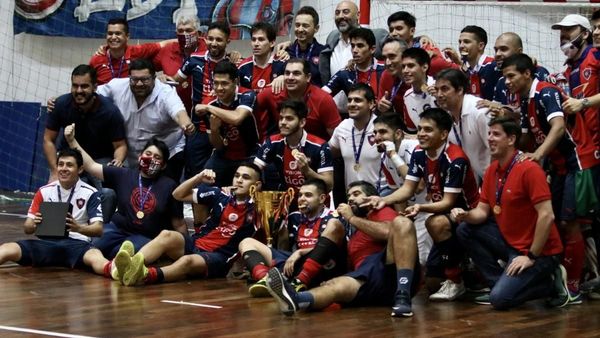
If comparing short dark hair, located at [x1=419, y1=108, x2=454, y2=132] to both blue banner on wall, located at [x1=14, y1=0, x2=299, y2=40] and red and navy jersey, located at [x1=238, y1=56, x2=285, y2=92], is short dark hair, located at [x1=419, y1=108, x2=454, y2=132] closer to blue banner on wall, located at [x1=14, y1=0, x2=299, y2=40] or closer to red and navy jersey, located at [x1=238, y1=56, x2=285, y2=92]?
red and navy jersey, located at [x1=238, y1=56, x2=285, y2=92]

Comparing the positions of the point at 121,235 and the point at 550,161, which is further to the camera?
the point at 121,235

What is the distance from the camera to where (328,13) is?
1434cm

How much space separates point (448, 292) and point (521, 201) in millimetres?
898

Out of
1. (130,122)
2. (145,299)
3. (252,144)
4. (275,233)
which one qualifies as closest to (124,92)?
(130,122)

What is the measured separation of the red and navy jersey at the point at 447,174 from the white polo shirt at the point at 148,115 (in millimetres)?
2752

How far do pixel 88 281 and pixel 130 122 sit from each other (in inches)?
85.0

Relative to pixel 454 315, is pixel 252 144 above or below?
above

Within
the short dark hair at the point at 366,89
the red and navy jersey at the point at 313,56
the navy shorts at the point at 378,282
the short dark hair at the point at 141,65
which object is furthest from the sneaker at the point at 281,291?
the short dark hair at the point at 141,65

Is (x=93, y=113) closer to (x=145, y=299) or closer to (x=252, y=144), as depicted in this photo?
(x=252, y=144)

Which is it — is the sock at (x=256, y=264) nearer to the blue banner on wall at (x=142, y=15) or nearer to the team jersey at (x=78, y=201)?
the team jersey at (x=78, y=201)

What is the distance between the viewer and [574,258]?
827 centimetres

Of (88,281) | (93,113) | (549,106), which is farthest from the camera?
(93,113)

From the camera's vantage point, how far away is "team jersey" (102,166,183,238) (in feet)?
30.8

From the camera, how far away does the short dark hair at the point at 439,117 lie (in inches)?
323
